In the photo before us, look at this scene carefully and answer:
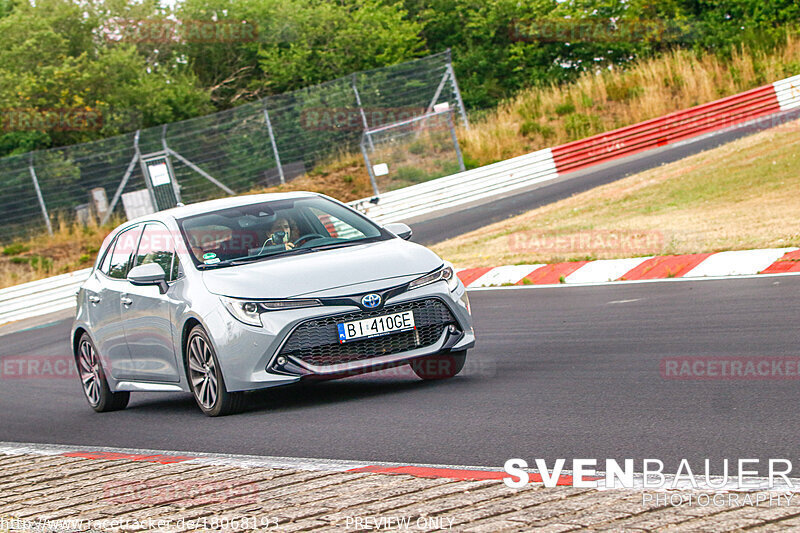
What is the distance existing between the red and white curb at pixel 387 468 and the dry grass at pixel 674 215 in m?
8.37

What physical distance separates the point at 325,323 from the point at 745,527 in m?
4.19

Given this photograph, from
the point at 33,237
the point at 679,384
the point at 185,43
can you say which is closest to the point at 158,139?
the point at 33,237

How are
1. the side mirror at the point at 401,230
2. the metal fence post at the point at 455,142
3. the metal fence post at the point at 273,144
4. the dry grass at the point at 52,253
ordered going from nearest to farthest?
the side mirror at the point at 401,230
the dry grass at the point at 52,253
the metal fence post at the point at 455,142
the metal fence post at the point at 273,144

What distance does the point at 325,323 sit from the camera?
7.43 meters

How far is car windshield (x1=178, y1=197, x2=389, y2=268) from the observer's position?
827cm

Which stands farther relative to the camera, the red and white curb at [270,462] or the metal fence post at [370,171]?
the metal fence post at [370,171]

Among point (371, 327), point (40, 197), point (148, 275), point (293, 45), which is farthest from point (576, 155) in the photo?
point (371, 327)

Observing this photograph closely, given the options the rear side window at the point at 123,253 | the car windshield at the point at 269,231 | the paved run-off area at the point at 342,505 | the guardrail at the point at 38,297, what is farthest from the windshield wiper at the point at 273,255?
the guardrail at the point at 38,297

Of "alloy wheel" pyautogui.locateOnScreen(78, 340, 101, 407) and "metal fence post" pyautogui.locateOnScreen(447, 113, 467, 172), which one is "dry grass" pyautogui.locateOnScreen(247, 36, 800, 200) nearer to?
"metal fence post" pyautogui.locateOnScreen(447, 113, 467, 172)

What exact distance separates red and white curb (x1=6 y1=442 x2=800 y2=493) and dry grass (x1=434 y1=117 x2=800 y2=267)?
330 inches

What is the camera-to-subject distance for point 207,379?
311 inches

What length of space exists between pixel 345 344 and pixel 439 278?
871mm

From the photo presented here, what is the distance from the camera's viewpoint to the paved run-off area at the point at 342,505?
3.83 meters

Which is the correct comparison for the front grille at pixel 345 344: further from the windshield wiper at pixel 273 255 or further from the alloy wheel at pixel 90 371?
the alloy wheel at pixel 90 371
